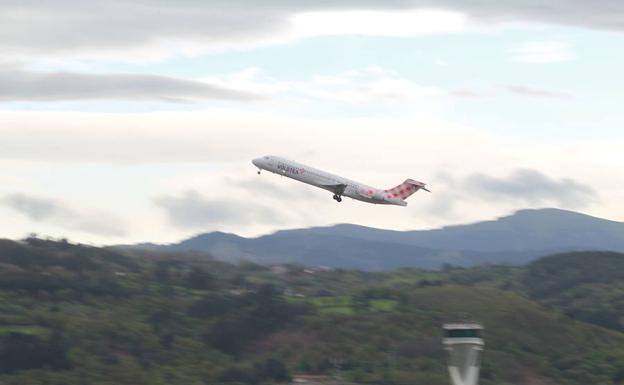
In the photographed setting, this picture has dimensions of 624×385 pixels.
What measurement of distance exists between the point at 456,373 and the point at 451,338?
4857 millimetres

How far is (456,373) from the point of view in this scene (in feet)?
401

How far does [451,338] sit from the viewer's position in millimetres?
126188
